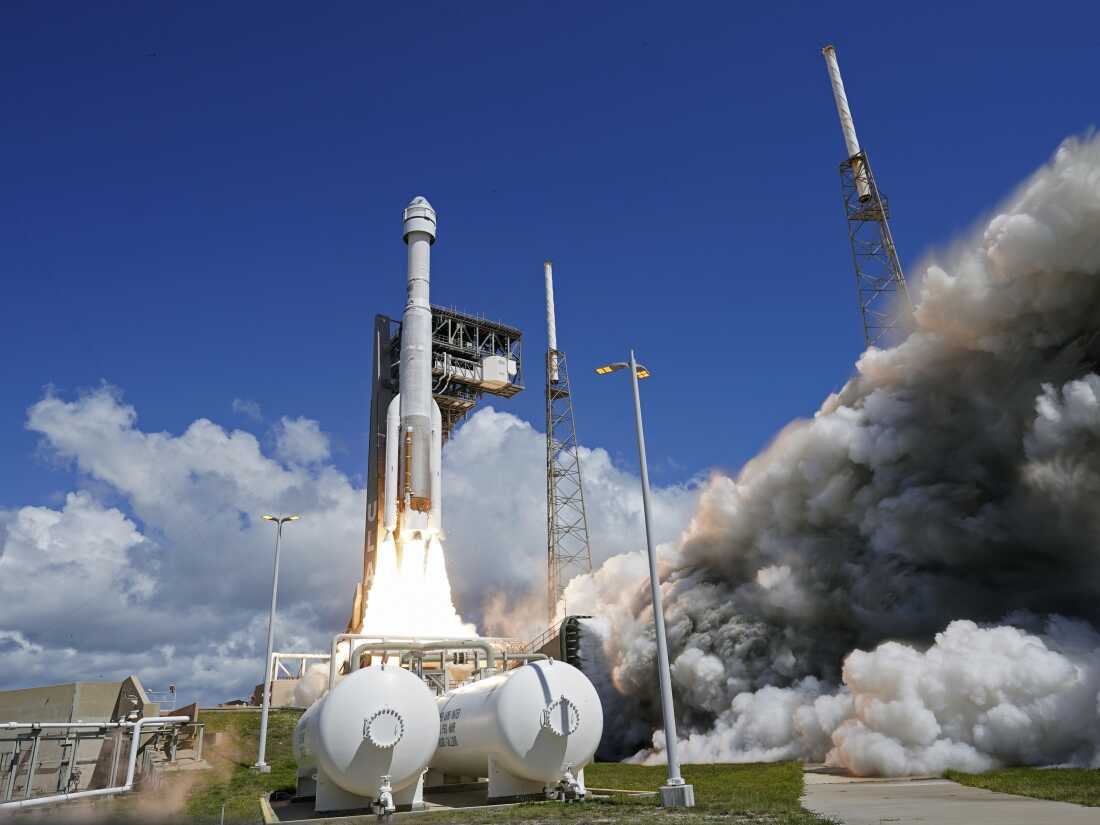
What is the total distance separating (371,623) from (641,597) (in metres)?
16.1

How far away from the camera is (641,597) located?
159 feet

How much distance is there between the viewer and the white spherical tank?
21.3 m

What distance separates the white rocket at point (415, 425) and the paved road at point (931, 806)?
31.2 metres

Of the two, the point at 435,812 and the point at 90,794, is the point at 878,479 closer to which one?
the point at 435,812

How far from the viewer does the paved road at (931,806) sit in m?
14.7

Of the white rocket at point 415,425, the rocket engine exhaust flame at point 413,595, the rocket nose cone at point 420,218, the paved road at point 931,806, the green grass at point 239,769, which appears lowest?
the paved road at point 931,806

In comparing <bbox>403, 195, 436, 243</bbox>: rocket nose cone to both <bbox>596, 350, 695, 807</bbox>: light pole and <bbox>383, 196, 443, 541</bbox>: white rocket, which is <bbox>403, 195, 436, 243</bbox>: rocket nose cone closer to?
<bbox>383, 196, 443, 541</bbox>: white rocket

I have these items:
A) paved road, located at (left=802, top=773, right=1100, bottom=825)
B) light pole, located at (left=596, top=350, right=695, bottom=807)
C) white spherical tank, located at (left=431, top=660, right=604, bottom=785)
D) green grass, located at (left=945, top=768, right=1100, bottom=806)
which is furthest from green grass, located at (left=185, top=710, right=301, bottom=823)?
green grass, located at (left=945, top=768, right=1100, bottom=806)

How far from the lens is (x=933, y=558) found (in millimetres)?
33500

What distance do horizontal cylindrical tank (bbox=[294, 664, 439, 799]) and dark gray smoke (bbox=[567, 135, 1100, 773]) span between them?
1496 cm

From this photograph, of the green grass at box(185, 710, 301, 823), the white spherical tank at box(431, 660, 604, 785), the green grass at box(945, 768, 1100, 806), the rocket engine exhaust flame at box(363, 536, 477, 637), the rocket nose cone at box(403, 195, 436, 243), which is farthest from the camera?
the rocket nose cone at box(403, 195, 436, 243)

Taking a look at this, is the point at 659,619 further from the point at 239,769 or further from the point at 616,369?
the point at 239,769

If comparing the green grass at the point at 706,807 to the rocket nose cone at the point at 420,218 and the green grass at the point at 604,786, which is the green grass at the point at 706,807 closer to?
the green grass at the point at 604,786

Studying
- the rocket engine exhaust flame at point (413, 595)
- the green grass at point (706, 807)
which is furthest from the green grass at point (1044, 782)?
the rocket engine exhaust flame at point (413, 595)
